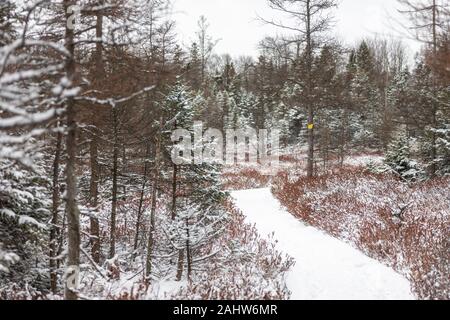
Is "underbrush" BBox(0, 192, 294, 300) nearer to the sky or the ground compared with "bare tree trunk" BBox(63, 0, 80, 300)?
nearer to the ground

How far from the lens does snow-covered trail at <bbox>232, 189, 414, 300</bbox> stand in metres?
6.51

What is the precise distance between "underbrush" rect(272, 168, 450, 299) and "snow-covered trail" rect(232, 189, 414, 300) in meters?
0.29

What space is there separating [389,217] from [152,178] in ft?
21.3

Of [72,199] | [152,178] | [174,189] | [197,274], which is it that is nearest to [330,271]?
[197,274]

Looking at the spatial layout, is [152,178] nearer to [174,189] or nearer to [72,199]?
[174,189]

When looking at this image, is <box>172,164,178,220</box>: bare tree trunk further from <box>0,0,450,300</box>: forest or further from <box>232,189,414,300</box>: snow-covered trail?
<box>232,189,414,300</box>: snow-covered trail

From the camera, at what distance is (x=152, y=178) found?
868cm

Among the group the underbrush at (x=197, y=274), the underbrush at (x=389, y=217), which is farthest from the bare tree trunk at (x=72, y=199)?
the underbrush at (x=389, y=217)

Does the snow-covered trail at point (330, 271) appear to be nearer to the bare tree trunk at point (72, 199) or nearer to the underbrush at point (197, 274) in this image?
the underbrush at point (197, 274)

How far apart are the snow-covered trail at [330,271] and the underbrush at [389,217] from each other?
11.6 inches

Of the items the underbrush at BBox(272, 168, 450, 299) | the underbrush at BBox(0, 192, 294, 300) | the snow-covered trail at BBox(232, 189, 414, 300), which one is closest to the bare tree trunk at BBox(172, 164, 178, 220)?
the underbrush at BBox(0, 192, 294, 300)

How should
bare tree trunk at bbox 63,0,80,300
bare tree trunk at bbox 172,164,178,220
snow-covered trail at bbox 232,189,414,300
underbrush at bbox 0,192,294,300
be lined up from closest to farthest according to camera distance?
bare tree trunk at bbox 63,0,80,300 → underbrush at bbox 0,192,294,300 → snow-covered trail at bbox 232,189,414,300 → bare tree trunk at bbox 172,164,178,220
